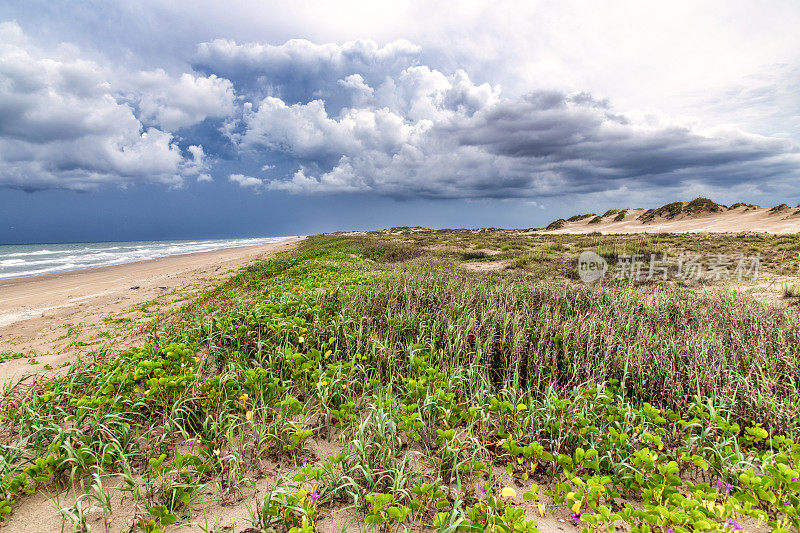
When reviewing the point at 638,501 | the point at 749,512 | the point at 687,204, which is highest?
the point at 687,204

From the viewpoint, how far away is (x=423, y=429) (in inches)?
119

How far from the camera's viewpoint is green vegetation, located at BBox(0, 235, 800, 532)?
224 centimetres

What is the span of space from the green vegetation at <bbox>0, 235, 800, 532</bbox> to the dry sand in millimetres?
33838

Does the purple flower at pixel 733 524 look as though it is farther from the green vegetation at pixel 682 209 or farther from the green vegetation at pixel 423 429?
the green vegetation at pixel 682 209

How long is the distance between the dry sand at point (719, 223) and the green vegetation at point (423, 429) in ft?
111

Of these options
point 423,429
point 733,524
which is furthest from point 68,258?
point 733,524

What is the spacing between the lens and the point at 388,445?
2.74m

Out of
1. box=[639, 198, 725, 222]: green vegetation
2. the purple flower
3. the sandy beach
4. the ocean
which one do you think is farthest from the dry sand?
the ocean

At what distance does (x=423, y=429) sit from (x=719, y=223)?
4892 centimetres

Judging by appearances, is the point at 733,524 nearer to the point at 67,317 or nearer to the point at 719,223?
the point at 67,317

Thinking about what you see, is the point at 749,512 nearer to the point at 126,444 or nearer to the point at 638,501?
the point at 638,501

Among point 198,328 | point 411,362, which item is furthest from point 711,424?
point 198,328

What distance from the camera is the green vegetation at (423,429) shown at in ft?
7.34

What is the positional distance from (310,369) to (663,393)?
3.92 m
